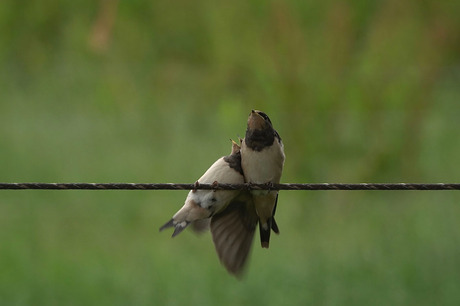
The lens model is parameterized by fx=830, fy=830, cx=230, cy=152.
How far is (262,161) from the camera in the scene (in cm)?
260

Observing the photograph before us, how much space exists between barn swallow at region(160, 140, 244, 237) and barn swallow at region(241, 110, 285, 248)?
51mm

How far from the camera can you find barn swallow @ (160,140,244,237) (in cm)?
259

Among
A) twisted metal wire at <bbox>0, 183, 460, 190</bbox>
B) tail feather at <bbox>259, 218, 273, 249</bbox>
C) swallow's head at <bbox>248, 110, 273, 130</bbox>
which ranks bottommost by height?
tail feather at <bbox>259, 218, 273, 249</bbox>

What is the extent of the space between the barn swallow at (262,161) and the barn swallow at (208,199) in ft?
0.17

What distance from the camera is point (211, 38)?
7.08 metres

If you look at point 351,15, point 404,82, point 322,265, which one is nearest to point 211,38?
point 351,15

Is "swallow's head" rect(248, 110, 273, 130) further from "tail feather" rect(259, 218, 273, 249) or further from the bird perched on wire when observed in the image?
"tail feather" rect(259, 218, 273, 249)

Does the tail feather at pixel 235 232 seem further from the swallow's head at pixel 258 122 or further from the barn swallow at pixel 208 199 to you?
the swallow's head at pixel 258 122

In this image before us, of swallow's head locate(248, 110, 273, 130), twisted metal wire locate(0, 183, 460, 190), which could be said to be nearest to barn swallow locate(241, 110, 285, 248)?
swallow's head locate(248, 110, 273, 130)

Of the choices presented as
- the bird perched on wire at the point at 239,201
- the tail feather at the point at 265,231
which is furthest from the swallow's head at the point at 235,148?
the tail feather at the point at 265,231

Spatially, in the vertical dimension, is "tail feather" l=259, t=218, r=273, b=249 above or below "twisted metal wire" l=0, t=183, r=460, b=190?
below

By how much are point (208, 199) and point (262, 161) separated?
0.68 feet

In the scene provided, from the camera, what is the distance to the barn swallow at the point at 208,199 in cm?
259

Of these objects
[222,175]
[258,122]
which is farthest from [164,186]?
[258,122]
